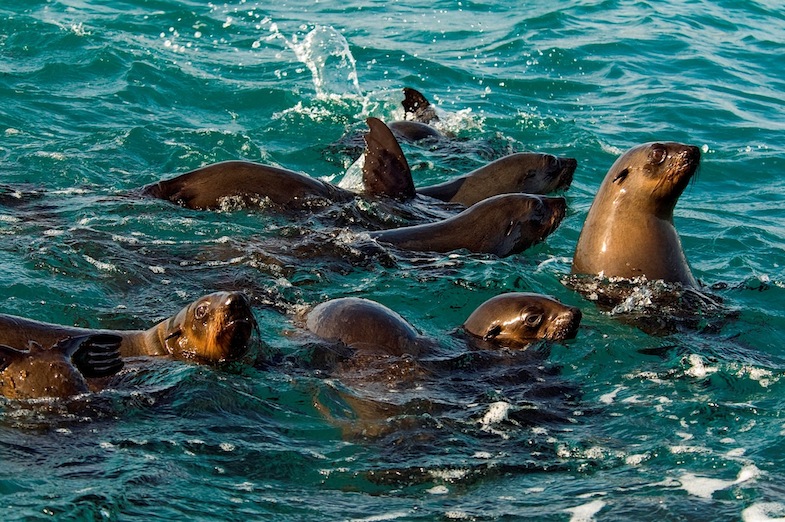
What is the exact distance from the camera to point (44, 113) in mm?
12391

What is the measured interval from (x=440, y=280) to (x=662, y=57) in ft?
35.8

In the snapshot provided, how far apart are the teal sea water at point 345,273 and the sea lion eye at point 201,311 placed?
0.98 ft

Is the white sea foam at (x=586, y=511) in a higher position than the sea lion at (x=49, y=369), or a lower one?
lower

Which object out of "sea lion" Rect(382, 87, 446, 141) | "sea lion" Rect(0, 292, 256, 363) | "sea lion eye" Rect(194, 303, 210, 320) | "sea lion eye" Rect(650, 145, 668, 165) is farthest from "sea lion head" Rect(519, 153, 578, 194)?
"sea lion eye" Rect(194, 303, 210, 320)

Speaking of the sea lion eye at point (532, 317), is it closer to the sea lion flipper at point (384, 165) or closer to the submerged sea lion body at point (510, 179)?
the sea lion flipper at point (384, 165)

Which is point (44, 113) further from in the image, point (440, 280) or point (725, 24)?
point (725, 24)

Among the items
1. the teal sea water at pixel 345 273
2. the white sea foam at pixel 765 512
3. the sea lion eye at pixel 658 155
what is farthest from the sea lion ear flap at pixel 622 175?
the white sea foam at pixel 765 512

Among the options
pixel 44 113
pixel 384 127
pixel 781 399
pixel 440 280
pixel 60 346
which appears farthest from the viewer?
pixel 44 113

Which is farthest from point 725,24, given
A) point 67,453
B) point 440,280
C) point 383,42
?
point 67,453

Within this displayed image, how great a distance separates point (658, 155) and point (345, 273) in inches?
100

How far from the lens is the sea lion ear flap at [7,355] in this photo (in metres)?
5.82

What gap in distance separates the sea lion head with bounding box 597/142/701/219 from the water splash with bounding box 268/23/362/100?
6416mm

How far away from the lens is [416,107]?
13.9 m

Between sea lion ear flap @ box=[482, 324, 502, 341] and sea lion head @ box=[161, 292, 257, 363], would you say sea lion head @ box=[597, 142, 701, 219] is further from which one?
sea lion head @ box=[161, 292, 257, 363]
